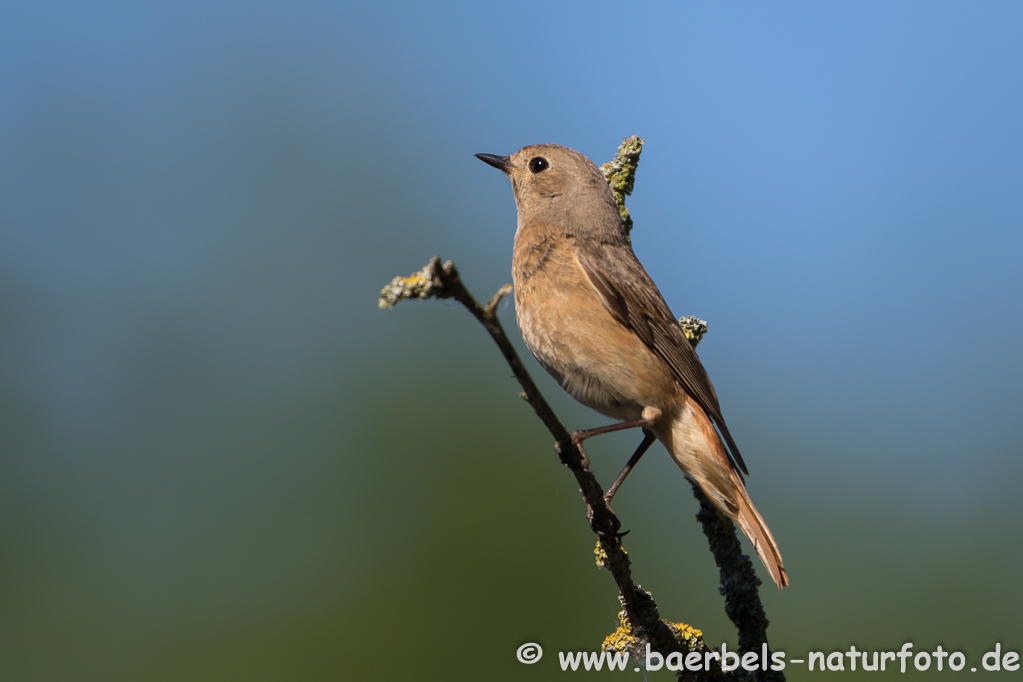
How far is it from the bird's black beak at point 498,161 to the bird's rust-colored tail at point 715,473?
2297 millimetres

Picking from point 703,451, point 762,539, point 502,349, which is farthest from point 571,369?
point 502,349

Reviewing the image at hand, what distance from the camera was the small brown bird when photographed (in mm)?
4211

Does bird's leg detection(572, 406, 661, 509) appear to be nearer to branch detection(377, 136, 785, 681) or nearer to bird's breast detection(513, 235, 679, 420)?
bird's breast detection(513, 235, 679, 420)

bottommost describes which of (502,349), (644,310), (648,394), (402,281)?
(502,349)

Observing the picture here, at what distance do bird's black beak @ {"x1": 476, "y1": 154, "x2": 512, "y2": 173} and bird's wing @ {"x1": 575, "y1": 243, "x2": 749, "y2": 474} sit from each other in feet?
4.64

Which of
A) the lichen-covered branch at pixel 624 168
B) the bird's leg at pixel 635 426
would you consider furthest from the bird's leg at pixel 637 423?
the lichen-covered branch at pixel 624 168

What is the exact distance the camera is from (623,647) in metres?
3.47

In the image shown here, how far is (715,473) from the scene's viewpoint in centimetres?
418

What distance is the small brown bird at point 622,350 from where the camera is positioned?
166 inches

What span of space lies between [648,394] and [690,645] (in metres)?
1.36

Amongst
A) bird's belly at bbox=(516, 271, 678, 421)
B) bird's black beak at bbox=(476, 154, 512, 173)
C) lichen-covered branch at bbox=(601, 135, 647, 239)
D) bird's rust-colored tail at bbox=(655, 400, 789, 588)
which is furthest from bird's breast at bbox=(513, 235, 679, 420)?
bird's black beak at bbox=(476, 154, 512, 173)

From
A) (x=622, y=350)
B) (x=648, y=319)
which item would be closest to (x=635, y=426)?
(x=622, y=350)

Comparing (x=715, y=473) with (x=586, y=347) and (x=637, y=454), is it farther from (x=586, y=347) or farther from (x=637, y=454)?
(x=586, y=347)

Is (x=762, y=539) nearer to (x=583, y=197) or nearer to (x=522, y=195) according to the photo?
(x=583, y=197)
